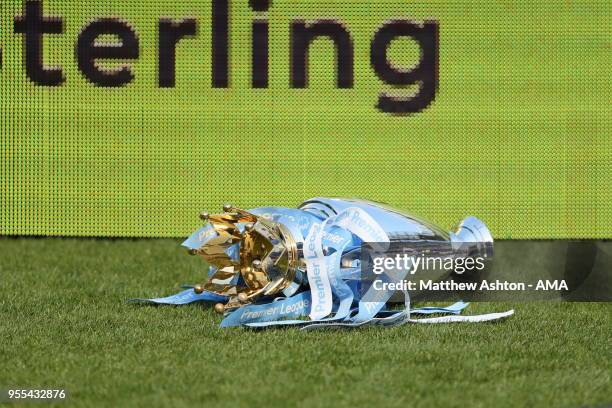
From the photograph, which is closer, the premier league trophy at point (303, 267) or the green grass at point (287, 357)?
the green grass at point (287, 357)

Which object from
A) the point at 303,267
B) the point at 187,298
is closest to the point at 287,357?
the point at 303,267

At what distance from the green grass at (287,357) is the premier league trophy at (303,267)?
13 cm

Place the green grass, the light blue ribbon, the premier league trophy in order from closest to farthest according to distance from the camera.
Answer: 1. the green grass
2. the premier league trophy
3. the light blue ribbon

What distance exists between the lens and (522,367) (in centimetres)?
427

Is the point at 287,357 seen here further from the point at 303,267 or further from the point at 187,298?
the point at 187,298

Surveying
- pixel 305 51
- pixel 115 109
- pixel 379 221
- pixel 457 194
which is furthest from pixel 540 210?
pixel 115 109

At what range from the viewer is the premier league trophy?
16.6ft

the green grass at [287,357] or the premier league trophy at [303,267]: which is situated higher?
the premier league trophy at [303,267]

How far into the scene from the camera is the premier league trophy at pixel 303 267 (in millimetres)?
5047

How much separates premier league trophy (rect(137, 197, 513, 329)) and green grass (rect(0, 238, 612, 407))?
5.0 inches

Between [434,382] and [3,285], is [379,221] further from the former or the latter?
[3,285]

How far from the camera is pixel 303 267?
5102 millimetres

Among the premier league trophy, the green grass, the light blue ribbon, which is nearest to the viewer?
the green grass

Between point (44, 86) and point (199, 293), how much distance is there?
306 cm
